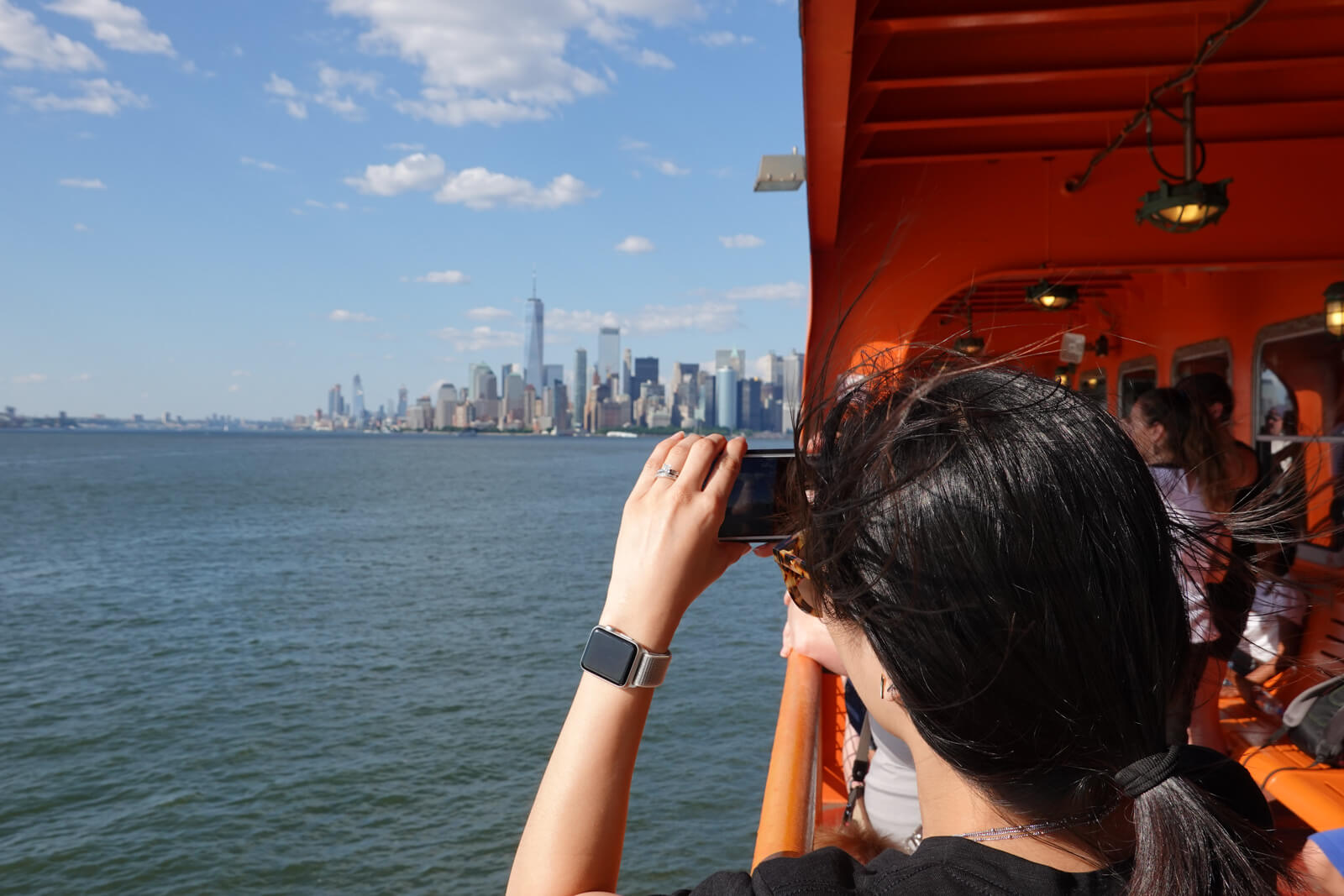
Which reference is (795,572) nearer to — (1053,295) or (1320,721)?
(1320,721)

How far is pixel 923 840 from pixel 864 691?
14 cm

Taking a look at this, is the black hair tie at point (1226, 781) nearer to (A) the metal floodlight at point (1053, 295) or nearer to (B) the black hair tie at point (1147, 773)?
(B) the black hair tie at point (1147, 773)

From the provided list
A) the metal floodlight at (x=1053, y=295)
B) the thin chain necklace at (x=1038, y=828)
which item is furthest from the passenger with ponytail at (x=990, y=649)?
the metal floodlight at (x=1053, y=295)

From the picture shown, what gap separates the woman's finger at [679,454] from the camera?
84cm

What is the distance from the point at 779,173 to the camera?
18.3ft

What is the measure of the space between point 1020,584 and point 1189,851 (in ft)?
0.74

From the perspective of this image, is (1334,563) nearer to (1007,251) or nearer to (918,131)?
(1007,251)

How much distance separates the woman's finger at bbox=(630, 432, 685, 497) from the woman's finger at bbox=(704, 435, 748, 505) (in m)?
0.04

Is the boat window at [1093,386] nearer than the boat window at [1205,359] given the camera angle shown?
Yes

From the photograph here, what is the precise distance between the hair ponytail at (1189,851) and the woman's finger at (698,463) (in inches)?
16.7

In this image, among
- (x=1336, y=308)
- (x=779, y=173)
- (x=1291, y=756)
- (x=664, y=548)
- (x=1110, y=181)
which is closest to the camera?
(x=664, y=548)

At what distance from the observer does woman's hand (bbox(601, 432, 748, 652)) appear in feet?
2.62

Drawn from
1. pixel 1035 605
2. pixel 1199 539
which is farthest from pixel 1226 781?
pixel 1035 605

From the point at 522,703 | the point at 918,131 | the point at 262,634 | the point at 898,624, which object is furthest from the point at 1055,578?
the point at 262,634
